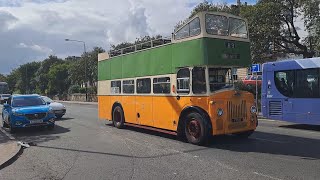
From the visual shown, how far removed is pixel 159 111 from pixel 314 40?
48.5ft

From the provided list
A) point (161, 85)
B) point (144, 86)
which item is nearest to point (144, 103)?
point (144, 86)

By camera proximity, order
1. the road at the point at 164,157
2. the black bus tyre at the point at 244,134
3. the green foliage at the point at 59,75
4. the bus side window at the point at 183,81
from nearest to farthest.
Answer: the road at the point at 164,157, the bus side window at the point at 183,81, the black bus tyre at the point at 244,134, the green foliage at the point at 59,75

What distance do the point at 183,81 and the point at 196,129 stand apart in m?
1.61

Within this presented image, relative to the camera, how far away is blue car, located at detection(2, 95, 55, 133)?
16.7 meters

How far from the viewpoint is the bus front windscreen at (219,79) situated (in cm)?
1230

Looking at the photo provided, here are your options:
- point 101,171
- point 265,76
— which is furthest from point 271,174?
point 265,76

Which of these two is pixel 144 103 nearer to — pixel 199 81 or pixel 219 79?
pixel 199 81

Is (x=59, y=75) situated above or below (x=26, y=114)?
above

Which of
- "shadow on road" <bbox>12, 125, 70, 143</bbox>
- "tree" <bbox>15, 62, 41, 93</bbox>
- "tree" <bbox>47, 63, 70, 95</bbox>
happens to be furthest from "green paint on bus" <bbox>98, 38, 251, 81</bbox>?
"tree" <bbox>15, 62, 41, 93</bbox>

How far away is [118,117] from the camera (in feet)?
57.4

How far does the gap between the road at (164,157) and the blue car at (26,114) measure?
4.92 feet

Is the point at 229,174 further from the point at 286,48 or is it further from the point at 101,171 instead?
the point at 286,48

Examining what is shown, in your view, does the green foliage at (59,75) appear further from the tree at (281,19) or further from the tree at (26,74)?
the tree at (281,19)

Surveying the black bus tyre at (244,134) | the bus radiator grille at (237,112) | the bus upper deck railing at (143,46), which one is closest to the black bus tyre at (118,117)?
the bus upper deck railing at (143,46)
